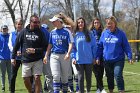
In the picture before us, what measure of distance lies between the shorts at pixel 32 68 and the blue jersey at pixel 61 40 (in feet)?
1.70

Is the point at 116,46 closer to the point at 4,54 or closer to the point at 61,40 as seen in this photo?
the point at 61,40

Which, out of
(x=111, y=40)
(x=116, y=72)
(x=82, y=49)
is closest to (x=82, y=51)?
(x=82, y=49)

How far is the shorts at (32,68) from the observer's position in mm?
9750

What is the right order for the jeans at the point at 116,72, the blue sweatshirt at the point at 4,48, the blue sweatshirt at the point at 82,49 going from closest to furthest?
the jeans at the point at 116,72 → the blue sweatshirt at the point at 82,49 → the blue sweatshirt at the point at 4,48

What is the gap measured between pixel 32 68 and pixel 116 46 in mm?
2196

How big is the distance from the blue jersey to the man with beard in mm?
297

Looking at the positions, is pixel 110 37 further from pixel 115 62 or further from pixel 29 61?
pixel 29 61

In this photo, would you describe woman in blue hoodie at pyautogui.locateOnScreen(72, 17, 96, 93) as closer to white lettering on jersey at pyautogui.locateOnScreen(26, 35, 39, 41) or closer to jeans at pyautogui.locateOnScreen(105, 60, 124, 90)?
jeans at pyautogui.locateOnScreen(105, 60, 124, 90)

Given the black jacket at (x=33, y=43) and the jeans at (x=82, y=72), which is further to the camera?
the jeans at (x=82, y=72)

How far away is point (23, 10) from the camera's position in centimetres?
4488

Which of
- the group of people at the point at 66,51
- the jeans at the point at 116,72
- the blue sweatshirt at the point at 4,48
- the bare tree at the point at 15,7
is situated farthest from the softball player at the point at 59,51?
the bare tree at the point at 15,7

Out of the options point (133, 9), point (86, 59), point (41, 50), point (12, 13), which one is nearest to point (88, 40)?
point (86, 59)

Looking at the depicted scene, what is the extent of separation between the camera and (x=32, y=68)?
9852 millimetres

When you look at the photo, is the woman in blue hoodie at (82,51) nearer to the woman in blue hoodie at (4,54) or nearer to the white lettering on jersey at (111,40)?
the white lettering on jersey at (111,40)
